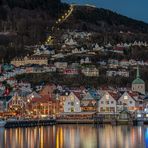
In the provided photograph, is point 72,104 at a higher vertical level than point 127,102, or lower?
lower

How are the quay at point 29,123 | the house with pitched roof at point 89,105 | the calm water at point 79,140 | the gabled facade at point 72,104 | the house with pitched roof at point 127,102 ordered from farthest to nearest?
the house with pitched roof at point 89,105
the gabled facade at point 72,104
the house with pitched roof at point 127,102
the quay at point 29,123
the calm water at point 79,140

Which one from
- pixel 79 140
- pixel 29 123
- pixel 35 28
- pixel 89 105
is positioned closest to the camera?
pixel 79 140

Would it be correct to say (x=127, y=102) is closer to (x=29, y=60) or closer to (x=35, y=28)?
(x=29, y=60)

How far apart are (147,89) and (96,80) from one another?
12.0 metres

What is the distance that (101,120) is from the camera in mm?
75812

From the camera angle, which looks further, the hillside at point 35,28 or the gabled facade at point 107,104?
the hillside at point 35,28

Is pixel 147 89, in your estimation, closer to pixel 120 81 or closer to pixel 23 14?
pixel 120 81

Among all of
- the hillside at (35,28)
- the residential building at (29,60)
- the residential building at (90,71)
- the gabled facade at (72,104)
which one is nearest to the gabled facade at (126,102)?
the gabled facade at (72,104)

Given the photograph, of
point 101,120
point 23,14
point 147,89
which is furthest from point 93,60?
point 23,14

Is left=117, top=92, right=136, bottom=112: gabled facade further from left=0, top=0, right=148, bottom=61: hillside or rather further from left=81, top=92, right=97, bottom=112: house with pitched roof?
left=0, top=0, right=148, bottom=61: hillside

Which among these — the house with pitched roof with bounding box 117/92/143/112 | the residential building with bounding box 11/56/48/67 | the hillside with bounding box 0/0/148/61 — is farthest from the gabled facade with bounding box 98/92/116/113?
the hillside with bounding box 0/0/148/61

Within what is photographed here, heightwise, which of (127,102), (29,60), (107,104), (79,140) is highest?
(29,60)

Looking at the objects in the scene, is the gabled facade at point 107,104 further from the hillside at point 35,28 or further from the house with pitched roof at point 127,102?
the hillside at point 35,28

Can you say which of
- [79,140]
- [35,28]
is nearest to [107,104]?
[79,140]
